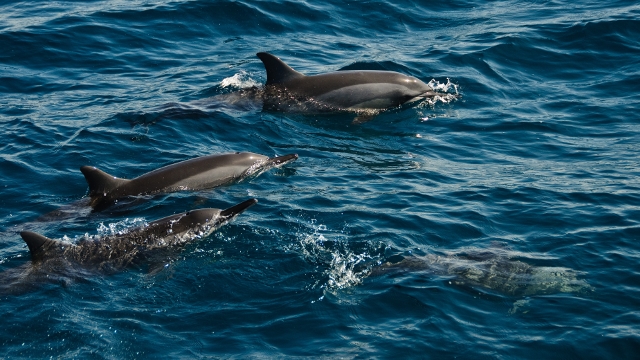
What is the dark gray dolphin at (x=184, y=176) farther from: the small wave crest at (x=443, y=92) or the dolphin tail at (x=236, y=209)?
the small wave crest at (x=443, y=92)

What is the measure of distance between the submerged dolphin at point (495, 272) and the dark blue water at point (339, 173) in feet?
0.45

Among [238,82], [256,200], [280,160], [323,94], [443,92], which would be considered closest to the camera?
[256,200]

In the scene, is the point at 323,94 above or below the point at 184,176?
above

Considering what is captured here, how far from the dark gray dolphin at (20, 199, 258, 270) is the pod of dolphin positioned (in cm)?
1

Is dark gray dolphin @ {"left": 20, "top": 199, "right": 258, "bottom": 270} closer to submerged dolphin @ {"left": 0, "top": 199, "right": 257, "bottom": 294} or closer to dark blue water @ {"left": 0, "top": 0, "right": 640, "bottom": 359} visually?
submerged dolphin @ {"left": 0, "top": 199, "right": 257, "bottom": 294}

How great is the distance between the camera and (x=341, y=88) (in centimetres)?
1647

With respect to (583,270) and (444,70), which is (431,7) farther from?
(583,270)

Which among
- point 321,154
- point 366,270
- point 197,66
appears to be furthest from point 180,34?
point 366,270

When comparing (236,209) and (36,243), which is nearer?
(36,243)

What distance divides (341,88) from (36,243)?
775 centimetres

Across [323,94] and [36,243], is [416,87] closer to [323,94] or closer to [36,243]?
[323,94]

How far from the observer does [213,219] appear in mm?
11234

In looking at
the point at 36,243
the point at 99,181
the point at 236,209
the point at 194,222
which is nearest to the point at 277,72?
the point at 99,181

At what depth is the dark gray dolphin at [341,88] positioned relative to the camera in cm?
1639
